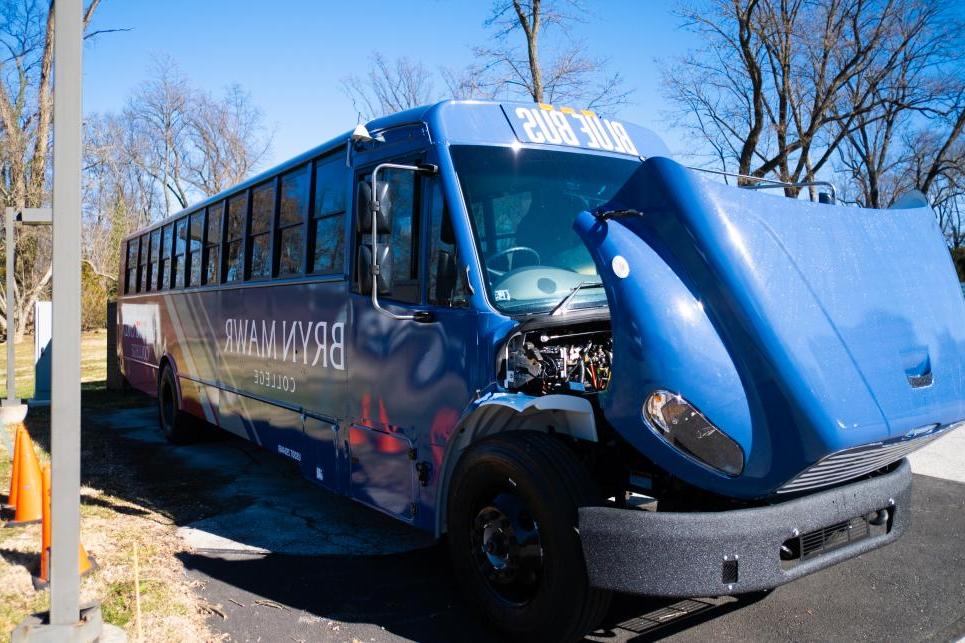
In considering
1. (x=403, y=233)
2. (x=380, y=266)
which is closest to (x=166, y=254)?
(x=403, y=233)

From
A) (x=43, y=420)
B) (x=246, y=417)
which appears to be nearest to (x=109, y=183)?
(x=43, y=420)

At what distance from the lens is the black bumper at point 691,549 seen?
2963 millimetres

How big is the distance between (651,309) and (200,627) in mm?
2795

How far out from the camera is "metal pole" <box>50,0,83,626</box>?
3.09 metres

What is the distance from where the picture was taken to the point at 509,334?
146 inches

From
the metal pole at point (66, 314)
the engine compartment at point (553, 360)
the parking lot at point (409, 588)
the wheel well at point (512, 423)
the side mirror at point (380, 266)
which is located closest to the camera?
the metal pole at point (66, 314)

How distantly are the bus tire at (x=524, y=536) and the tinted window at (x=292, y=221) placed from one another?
2830 millimetres

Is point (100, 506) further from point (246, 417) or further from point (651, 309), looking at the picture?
point (651, 309)

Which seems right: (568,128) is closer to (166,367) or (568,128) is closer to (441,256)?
(441,256)

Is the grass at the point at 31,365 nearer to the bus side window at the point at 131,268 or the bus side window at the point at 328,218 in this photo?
the bus side window at the point at 131,268

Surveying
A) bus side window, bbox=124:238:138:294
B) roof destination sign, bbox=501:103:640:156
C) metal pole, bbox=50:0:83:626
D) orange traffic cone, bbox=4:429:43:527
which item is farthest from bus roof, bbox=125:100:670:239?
bus side window, bbox=124:238:138:294

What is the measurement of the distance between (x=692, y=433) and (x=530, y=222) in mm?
1641

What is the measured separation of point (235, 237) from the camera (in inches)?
292

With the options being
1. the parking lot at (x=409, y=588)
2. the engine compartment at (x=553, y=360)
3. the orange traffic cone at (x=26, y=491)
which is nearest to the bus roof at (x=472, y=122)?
the engine compartment at (x=553, y=360)
